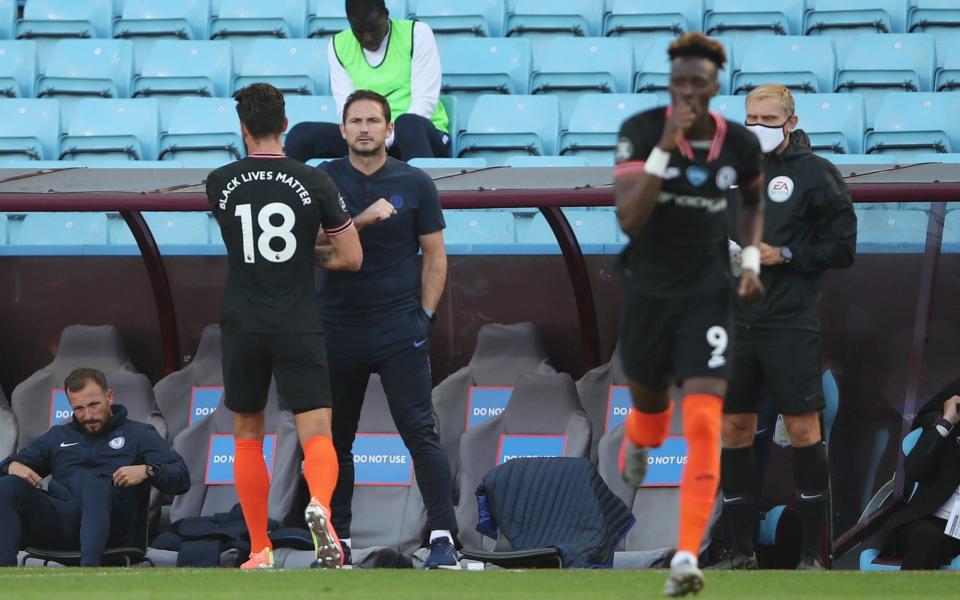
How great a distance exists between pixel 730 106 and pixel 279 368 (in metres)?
5.14

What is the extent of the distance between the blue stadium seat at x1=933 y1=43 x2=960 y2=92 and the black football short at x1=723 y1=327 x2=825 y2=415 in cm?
496

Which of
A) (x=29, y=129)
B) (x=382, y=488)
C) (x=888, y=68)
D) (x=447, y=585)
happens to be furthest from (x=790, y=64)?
(x=447, y=585)

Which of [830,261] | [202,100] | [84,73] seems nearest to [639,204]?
[830,261]

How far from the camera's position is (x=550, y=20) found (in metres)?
12.1

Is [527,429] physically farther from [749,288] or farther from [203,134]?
[749,288]

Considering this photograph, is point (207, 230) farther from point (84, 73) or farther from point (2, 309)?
point (84, 73)

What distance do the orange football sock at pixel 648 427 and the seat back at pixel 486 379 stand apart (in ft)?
11.9

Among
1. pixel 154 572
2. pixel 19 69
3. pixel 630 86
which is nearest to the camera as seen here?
pixel 154 572

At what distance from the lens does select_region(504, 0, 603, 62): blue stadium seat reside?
12039 mm

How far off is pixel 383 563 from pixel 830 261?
10.3 feet

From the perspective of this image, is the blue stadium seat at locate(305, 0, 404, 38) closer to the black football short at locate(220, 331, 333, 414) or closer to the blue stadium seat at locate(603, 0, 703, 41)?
the blue stadium seat at locate(603, 0, 703, 41)

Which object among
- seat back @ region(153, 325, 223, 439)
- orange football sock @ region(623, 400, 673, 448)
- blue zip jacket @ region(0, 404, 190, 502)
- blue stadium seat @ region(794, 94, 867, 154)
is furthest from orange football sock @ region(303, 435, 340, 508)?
blue stadium seat @ region(794, 94, 867, 154)

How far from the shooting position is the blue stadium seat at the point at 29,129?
11.1m

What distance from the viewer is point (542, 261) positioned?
9.34 meters
